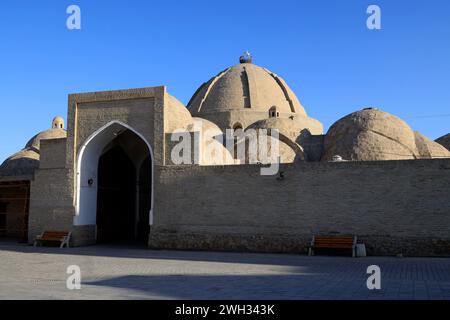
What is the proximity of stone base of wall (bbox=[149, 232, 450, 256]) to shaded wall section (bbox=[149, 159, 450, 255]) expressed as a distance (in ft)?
0.09

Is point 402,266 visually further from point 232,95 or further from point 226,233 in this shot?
point 232,95

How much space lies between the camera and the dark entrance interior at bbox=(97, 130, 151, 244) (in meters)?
20.5

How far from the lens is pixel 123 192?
2205 cm

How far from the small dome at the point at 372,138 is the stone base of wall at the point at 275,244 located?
7.42m

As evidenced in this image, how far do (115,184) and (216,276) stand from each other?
12.7 meters

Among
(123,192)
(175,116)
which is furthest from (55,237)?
(175,116)

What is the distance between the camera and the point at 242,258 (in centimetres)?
1366

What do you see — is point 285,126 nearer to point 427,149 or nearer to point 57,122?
point 427,149

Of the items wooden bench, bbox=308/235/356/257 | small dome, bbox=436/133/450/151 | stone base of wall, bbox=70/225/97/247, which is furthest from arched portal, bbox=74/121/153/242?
small dome, bbox=436/133/450/151

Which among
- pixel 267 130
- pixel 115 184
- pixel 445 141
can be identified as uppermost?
pixel 267 130

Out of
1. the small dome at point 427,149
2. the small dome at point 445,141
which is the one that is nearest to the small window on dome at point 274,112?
the small dome at point 427,149

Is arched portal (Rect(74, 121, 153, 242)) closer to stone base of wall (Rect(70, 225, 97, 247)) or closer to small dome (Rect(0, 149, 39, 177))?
stone base of wall (Rect(70, 225, 97, 247))

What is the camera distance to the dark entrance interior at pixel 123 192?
20516mm
